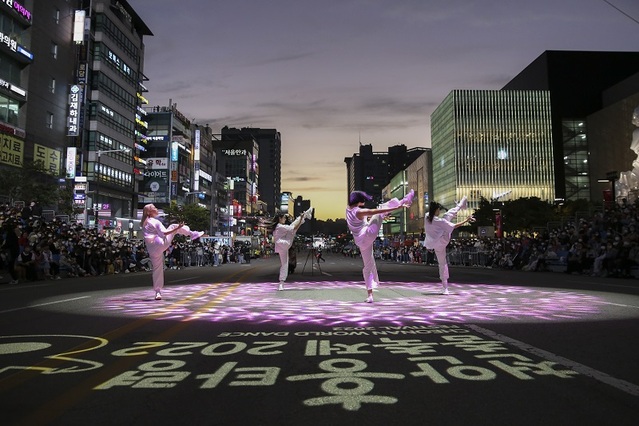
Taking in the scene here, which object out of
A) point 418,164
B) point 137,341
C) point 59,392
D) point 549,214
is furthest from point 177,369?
point 418,164

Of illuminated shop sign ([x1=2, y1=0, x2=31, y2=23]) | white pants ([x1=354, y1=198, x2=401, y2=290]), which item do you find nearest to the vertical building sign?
illuminated shop sign ([x1=2, y1=0, x2=31, y2=23])

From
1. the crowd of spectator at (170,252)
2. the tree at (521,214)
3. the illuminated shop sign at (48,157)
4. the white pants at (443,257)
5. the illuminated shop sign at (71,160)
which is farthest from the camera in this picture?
the tree at (521,214)

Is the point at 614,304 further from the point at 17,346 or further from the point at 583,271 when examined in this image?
the point at 583,271

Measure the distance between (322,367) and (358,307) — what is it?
4.58m

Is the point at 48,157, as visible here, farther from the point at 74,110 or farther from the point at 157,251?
the point at 157,251

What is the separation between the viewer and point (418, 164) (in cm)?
14450

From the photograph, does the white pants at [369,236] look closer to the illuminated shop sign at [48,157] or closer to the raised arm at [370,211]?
the raised arm at [370,211]

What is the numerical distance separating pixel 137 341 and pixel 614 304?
27.4 ft

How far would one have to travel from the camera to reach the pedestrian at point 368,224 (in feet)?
32.3

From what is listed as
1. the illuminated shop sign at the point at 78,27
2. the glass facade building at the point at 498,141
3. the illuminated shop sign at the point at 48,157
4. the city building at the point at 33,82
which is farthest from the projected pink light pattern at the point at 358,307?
the glass facade building at the point at 498,141

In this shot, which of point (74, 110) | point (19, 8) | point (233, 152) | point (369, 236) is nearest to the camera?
point (369, 236)

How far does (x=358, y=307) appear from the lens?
868cm

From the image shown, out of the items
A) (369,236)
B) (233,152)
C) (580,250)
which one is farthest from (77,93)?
(233,152)

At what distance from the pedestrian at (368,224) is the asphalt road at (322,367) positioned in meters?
1.99
